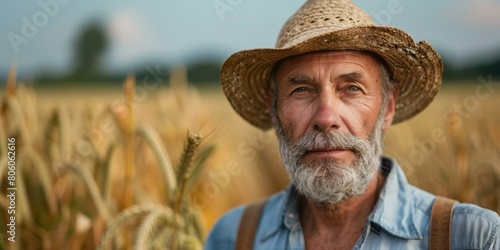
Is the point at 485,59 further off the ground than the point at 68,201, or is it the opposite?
the point at 485,59

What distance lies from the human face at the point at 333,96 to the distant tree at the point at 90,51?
26712mm

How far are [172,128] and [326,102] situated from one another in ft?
6.93

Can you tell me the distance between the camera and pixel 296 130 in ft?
7.76

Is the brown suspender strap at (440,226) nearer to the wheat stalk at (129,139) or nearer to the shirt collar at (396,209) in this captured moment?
the shirt collar at (396,209)

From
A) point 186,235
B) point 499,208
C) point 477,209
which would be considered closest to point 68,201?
point 186,235

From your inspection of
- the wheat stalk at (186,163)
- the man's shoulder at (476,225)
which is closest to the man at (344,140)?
the man's shoulder at (476,225)

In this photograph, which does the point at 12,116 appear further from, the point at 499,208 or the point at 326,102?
the point at 499,208

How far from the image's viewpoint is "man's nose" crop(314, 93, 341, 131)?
2221mm

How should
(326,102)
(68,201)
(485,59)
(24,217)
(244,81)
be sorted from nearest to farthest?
(326,102) → (244,81) → (24,217) → (68,201) → (485,59)

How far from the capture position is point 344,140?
7.41 ft

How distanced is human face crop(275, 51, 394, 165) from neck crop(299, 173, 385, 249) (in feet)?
0.68

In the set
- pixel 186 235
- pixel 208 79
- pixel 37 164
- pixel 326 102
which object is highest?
pixel 208 79

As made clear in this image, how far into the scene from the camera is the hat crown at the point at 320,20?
228cm

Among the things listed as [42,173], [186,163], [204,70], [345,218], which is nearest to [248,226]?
[345,218]
